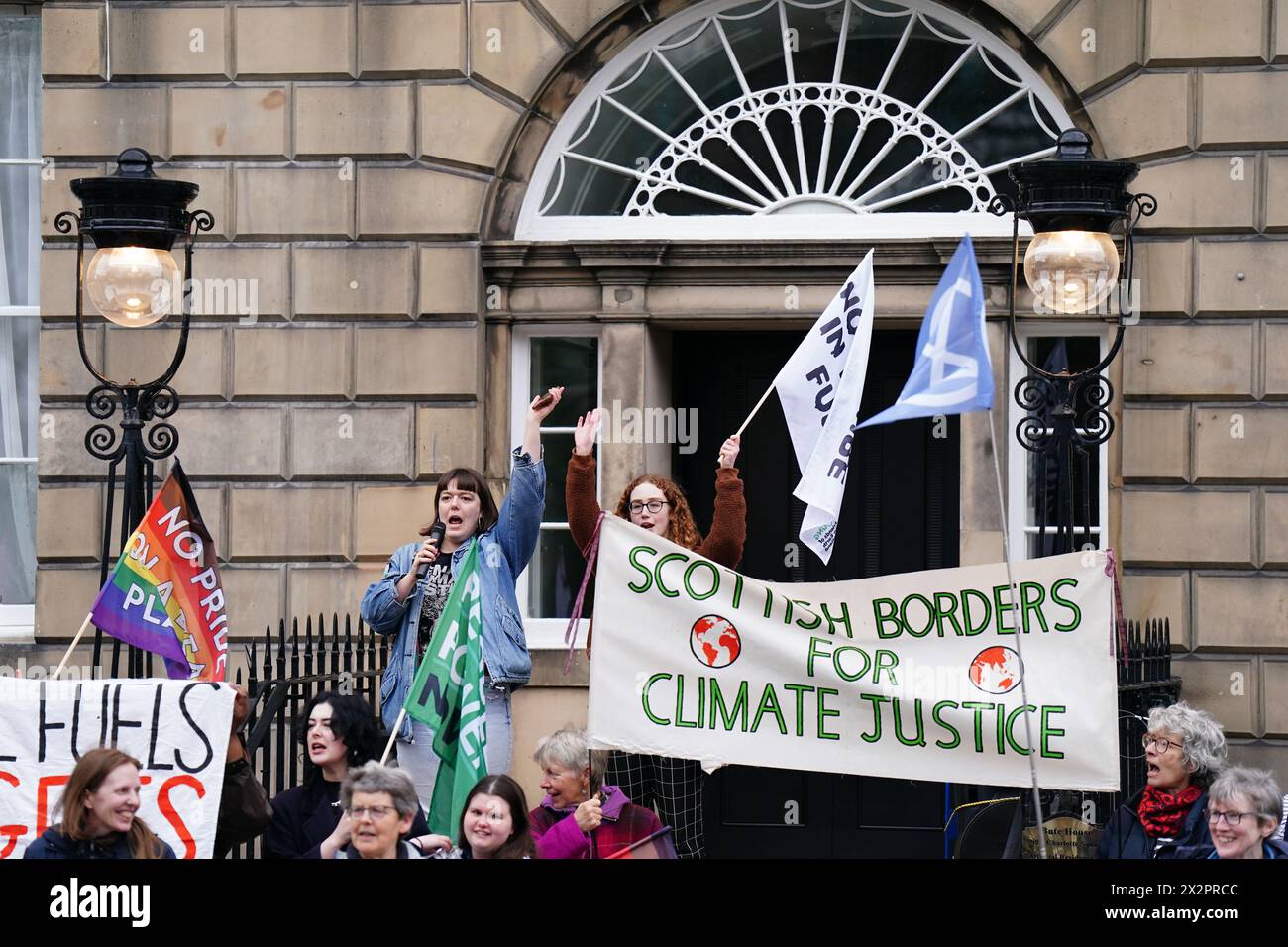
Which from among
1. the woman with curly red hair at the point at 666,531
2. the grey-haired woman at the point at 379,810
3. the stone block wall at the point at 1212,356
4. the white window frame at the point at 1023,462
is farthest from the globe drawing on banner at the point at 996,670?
the white window frame at the point at 1023,462

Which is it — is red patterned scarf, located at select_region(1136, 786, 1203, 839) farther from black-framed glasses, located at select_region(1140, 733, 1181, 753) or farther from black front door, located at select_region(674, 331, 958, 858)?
black front door, located at select_region(674, 331, 958, 858)

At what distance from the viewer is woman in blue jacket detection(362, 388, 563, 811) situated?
816 centimetres

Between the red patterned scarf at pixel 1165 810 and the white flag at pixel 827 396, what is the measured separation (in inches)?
61.6

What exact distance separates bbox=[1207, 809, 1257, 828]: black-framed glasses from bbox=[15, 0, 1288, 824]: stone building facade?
177 inches

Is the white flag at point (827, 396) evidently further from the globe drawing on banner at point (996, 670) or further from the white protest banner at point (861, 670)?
the globe drawing on banner at point (996, 670)

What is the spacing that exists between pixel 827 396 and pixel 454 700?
1991mm

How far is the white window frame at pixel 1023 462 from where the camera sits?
11.2 metres

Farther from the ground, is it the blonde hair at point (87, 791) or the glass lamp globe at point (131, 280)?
the glass lamp globe at point (131, 280)

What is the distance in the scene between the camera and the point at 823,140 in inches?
453

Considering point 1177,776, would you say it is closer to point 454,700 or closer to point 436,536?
point 454,700

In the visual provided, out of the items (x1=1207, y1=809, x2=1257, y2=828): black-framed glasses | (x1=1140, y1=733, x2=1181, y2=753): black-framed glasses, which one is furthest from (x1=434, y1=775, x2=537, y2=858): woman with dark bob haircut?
(x1=1140, y1=733, x2=1181, y2=753): black-framed glasses

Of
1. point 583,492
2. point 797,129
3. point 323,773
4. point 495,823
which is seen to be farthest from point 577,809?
point 797,129

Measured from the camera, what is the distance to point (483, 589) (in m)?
8.09

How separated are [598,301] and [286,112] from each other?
2161 mm
